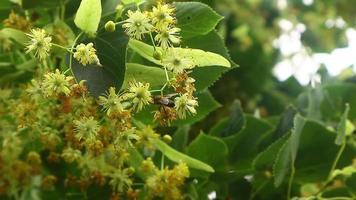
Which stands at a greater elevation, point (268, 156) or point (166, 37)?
point (166, 37)

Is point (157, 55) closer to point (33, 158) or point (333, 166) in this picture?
point (33, 158)

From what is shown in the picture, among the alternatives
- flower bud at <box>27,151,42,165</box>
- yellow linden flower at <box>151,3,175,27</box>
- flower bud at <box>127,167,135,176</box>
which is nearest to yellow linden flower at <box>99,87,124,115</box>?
yellow linden flower at <box>151,3,175,27</box>

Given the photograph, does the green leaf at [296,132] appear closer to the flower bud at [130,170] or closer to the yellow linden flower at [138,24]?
the flower bud at [130,170]

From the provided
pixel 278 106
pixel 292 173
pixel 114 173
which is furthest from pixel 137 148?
pixel 278 106

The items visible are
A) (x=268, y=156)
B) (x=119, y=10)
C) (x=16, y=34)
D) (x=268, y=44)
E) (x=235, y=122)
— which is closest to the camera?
(x=119, y=10)

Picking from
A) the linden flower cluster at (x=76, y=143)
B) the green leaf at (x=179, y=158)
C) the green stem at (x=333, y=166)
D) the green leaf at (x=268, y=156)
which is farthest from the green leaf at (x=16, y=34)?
the green stem at (x=333, y=166)

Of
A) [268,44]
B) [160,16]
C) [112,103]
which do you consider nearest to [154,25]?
[160,16]
